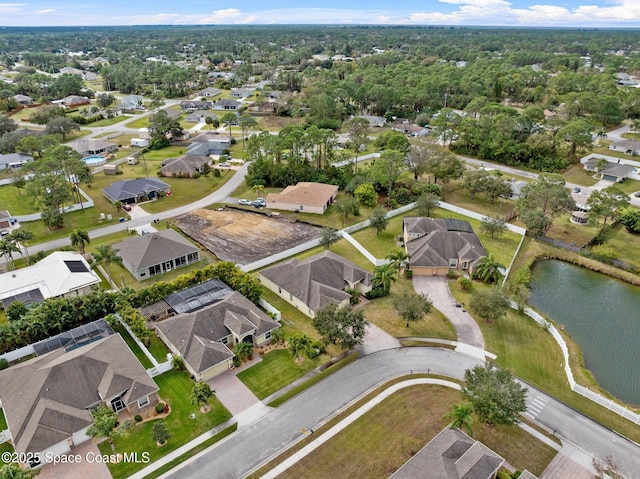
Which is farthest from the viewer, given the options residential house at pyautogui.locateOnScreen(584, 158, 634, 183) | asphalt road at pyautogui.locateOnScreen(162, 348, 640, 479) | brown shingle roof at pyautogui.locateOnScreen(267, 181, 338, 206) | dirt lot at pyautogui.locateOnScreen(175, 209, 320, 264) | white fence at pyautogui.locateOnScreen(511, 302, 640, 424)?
residential house at pyautogui.locateOnScreen(584, 158, 634, 183)

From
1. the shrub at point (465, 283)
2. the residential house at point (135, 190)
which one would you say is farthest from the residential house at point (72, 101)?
the shrub at point (465, 283)

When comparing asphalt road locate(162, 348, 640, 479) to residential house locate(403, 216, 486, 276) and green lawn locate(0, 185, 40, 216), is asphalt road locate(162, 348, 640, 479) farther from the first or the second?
green lawn locate(0, 185, 40, 216)

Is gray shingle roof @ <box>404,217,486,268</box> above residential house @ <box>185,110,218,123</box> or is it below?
above

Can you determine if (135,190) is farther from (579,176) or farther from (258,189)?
(579,176)

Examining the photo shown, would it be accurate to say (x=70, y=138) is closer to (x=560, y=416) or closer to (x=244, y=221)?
(x=244, y=221)

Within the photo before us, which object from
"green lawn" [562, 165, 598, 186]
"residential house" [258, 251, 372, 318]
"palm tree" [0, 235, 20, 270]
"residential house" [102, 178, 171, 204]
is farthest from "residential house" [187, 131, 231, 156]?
"green lawn" [562, 165, 598, 186]
